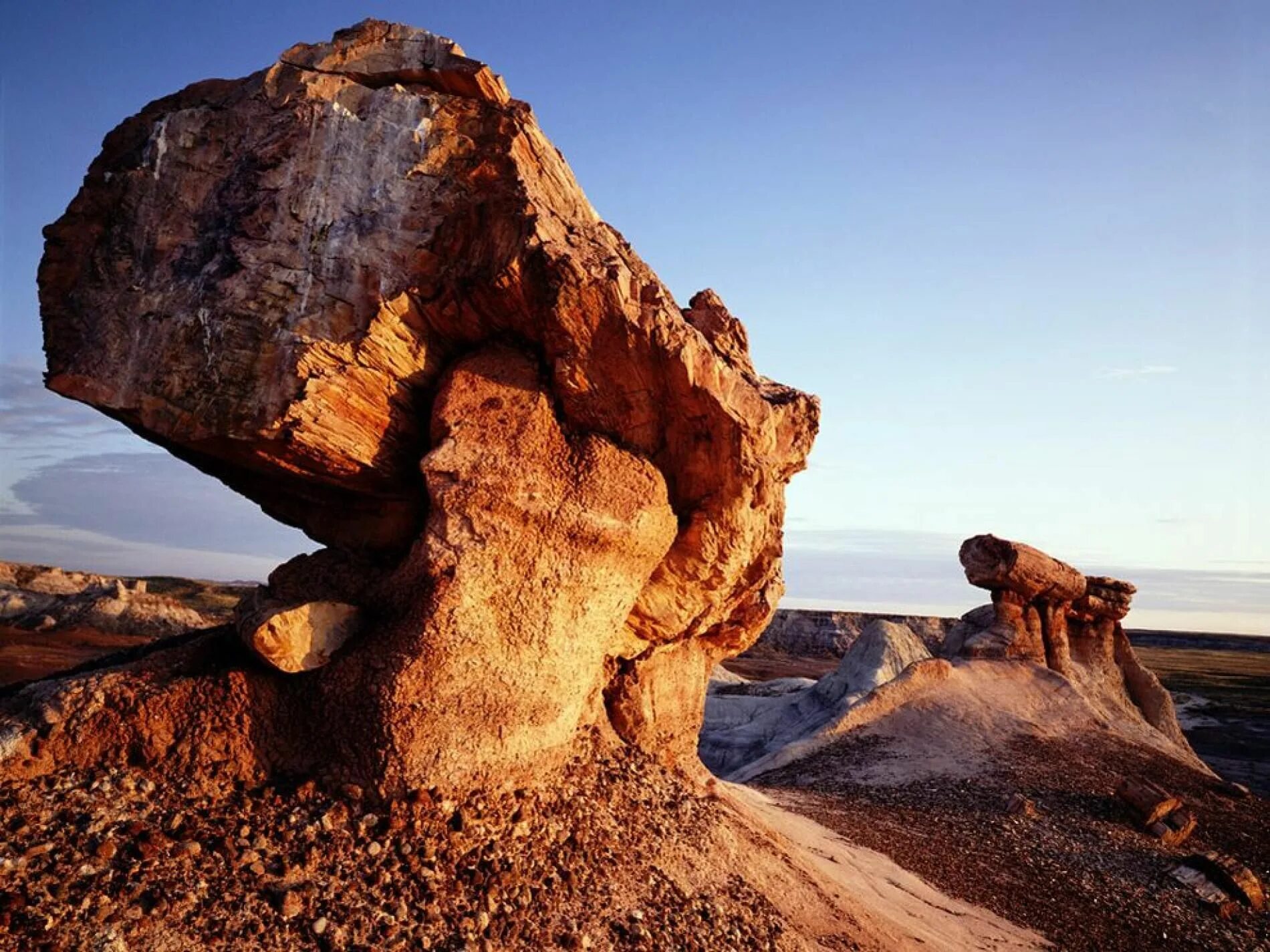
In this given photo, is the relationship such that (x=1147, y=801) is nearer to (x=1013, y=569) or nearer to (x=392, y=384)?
(x=1013, y=569)

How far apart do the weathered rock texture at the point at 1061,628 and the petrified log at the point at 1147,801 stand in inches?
229

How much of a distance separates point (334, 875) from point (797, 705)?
19.0 meters

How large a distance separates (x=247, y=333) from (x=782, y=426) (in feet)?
14.0

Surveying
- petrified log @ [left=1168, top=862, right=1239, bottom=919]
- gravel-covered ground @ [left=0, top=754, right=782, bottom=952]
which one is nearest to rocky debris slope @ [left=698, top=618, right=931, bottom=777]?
petrified log @ [left=1168, top=862, right=1239, bottom=919]

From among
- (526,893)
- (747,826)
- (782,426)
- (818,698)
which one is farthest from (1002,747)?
(526,893)

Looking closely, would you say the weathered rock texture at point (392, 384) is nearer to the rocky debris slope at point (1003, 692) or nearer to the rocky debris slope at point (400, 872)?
the rocky debris slope at point (400, 872)

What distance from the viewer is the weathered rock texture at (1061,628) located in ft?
68.7

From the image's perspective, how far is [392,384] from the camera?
19.7ft

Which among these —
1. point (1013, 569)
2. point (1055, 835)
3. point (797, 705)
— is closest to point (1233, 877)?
point (1055, 835)

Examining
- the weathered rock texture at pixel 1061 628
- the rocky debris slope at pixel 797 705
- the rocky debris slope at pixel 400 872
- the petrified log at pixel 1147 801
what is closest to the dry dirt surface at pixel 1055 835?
the petrified log at pixel 1147 801

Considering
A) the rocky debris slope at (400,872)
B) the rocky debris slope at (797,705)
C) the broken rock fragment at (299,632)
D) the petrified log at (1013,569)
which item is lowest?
the rocky debris slope at (797,705)

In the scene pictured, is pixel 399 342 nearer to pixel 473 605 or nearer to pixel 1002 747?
pixel 473 605

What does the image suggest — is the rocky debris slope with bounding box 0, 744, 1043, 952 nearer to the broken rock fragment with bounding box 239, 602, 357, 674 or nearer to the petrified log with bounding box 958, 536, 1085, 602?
the broken rock fragment with bounding box 239, 602, 357, 674

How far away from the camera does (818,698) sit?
22.1m
